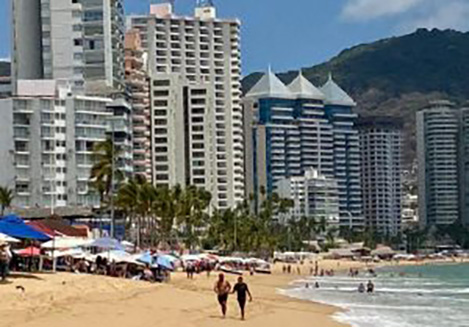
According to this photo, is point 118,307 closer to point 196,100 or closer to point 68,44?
point 68,44

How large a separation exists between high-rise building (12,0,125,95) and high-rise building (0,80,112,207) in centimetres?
1109

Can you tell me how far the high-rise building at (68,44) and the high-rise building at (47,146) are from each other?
1109 centimetres

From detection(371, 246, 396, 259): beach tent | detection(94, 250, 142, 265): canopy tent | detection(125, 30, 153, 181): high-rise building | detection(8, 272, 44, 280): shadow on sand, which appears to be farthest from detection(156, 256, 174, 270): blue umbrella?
detection(371, 246, 396, 259): beach tent

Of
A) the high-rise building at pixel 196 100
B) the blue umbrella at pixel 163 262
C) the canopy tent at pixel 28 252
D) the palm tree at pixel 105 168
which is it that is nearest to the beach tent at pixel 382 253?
the high-rise building at pixel 196 100

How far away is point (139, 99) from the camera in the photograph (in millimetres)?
149375

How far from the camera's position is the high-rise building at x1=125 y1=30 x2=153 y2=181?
14138cm

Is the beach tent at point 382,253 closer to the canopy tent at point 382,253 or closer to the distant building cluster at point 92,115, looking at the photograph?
the canopy tent at point 382,253

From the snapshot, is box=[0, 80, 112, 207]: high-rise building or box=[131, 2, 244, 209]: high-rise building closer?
box=[0, 80, 112, 207]: high-rise building

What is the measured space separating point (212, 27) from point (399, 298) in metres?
140

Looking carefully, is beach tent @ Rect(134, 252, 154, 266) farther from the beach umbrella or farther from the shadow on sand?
the shadow on sand

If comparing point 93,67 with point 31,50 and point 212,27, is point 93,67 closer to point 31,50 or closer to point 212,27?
point 31,50

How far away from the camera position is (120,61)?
13150 cm

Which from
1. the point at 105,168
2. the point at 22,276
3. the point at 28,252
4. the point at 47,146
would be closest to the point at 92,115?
the point at 47,146

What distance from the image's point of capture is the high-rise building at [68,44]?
123562 millimetres
